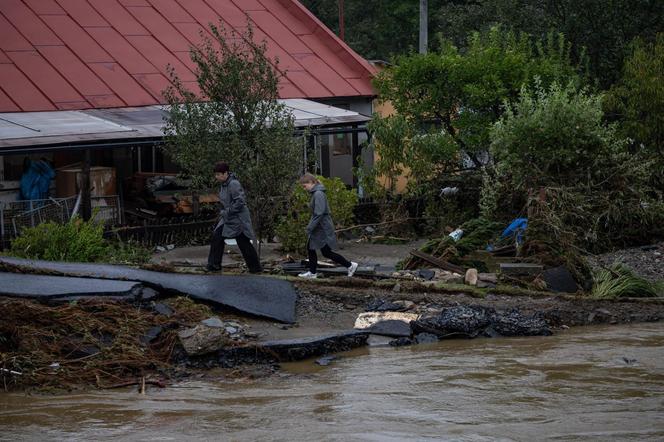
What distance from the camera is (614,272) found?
15.0 metres

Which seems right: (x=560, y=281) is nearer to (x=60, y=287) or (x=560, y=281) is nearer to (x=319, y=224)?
(x=319, y=224)

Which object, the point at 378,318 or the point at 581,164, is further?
the point at 581,164

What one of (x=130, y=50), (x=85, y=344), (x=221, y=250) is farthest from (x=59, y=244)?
(x=130, y=50)

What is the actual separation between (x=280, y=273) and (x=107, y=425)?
6.18 m

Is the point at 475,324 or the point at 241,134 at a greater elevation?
the point at 241,134

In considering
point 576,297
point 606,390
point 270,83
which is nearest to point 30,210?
point 270,83

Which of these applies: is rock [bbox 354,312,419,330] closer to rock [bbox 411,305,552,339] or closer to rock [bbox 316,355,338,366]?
rock [bbox 411,305,552,339]

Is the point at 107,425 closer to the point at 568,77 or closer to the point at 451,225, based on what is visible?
the point at 451,225

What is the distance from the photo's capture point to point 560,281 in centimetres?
1488

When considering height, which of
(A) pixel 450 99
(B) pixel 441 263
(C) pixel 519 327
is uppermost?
(A) pixel 450 99

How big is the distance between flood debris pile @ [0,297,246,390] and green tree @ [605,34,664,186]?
1241cm

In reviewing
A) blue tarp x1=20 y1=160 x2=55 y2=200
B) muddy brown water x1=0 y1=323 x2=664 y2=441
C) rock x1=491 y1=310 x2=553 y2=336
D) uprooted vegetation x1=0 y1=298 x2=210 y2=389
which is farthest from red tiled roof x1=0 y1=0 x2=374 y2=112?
muddy brown water x1=0 y1=323 x2=664 y2=441

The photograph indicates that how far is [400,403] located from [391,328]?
8.86 feet

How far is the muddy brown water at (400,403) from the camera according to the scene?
9.16 m
